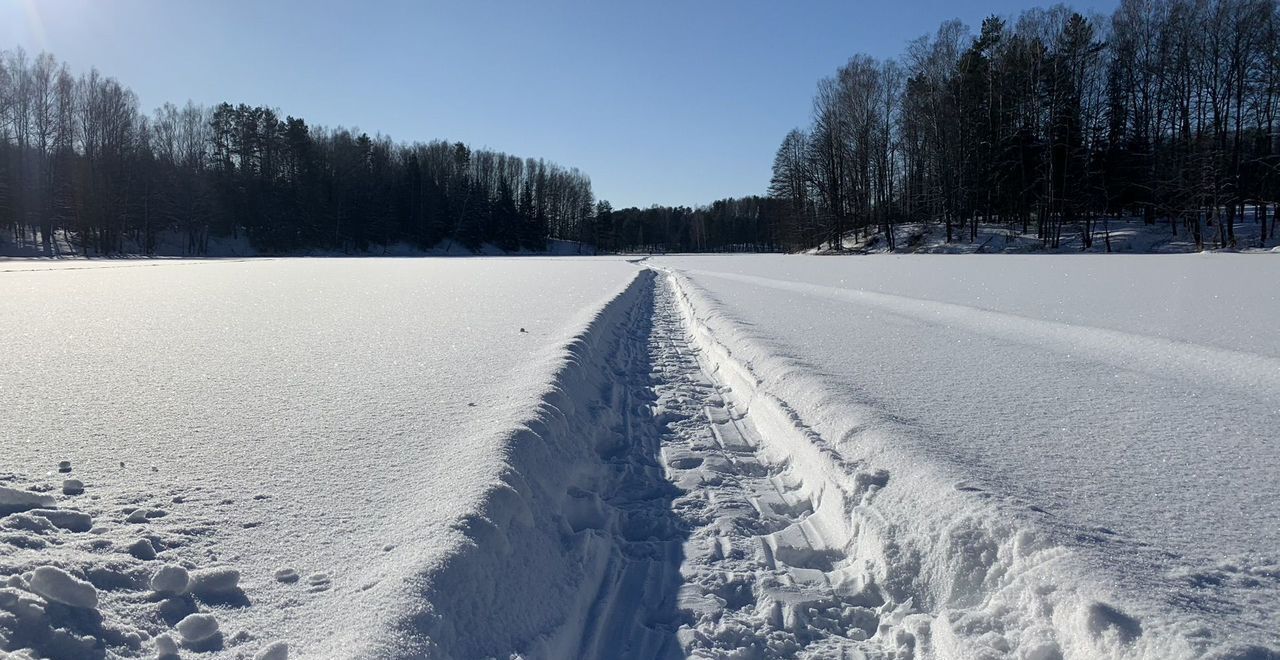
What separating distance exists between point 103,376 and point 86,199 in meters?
49.5

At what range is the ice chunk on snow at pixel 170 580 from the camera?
2.00 meters

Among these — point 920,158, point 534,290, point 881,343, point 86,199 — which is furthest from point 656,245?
point 881,343

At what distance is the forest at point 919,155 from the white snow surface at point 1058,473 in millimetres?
29359

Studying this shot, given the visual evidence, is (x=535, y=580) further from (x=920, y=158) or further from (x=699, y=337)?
(x=920, y=158)

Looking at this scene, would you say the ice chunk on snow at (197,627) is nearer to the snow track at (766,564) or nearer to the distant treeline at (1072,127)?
the snow track at (766,564)

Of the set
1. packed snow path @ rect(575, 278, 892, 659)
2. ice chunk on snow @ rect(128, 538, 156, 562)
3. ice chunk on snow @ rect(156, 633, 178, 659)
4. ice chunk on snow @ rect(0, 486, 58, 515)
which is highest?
ice chunk on snow @ rect(0, 486, 58, 515)

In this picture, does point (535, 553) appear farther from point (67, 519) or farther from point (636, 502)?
point (67, 519)

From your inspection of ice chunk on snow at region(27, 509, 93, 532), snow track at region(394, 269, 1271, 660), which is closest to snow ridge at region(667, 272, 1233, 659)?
snow track at region(394, 269, 1271, 660)

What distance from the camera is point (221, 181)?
5284 centimetres

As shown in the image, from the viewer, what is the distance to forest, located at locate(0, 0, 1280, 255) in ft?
100

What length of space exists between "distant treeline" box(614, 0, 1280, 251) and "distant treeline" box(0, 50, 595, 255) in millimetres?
41047

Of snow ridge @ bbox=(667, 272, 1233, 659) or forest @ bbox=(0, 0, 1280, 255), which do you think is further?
forest @ bbox=(0, 0, 1280, 255)

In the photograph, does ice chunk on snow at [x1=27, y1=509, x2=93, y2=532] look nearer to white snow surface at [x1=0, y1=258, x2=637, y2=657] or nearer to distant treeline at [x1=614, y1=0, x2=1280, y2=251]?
white snow surface at [x1=0, y1=258, x2=637, y2=657]

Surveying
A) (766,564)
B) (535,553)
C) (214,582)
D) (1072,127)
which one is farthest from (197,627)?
(1072,127)
